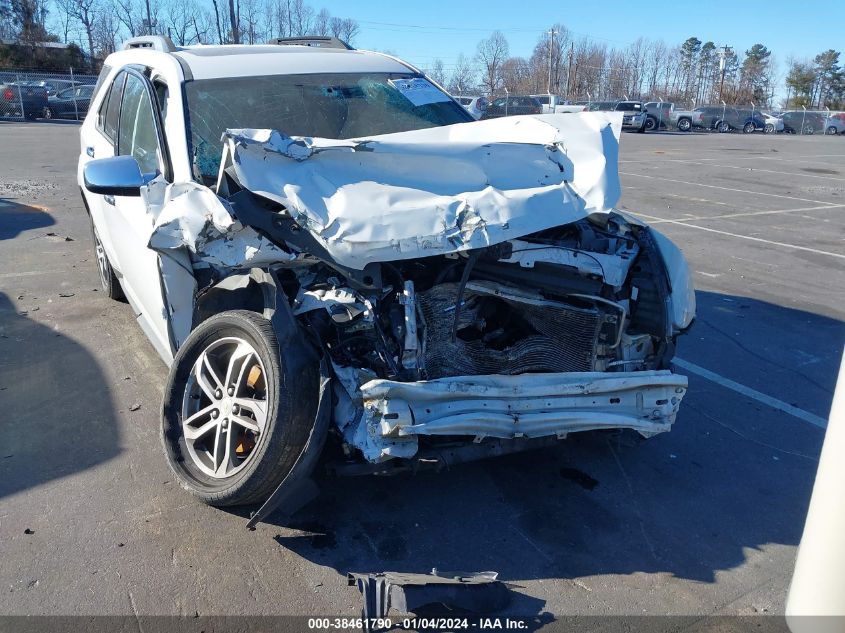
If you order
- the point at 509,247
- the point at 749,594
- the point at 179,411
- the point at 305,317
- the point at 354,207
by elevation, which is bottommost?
the point at 749,594

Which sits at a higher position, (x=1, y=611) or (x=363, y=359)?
(x=363, y=359)

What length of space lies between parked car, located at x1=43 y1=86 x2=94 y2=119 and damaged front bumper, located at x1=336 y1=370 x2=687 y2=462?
33427 mm

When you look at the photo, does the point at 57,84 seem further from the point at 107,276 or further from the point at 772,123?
the point at 772,123

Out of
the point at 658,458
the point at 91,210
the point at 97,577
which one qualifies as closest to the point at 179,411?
the point at 97,577

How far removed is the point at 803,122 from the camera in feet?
157

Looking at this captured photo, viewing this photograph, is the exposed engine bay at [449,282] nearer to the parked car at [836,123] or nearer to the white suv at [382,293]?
the white suv at [382,293]

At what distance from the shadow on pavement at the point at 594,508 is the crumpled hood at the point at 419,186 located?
1.20 metres

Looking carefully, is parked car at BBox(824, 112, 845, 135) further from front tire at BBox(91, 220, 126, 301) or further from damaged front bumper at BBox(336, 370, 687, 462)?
damaged front bumper at BBox(336, 370, 687, 462)

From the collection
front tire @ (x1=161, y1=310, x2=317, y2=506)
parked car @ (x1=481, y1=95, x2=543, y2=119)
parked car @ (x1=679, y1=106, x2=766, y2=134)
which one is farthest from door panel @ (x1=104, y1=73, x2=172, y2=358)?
parked car @ (x1=679, y1=106, x2=766, y2=134)

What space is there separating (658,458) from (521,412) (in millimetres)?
1247

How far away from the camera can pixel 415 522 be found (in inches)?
131

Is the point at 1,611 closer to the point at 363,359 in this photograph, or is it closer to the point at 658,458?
the point at 363,359

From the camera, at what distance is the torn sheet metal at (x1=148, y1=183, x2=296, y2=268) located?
3.18 meters

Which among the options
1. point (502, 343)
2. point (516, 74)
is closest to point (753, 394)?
point (502, 343)
